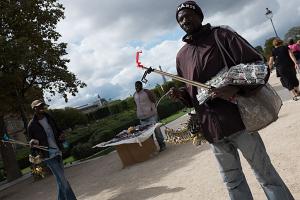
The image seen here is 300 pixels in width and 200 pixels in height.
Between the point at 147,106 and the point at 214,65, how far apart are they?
8812 millimetres

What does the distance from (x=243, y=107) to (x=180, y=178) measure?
451 centimetres

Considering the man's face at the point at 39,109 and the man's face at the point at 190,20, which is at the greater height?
the man's face at the point at 39,109

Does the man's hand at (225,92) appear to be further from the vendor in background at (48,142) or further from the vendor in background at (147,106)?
the vendor in background at (147,106)

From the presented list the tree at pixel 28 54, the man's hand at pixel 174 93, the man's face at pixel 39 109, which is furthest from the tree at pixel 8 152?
the man's hand at pixel 174 93

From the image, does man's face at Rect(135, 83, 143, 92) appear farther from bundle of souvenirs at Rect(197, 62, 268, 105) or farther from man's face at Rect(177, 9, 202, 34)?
bundle of souvenirs at Rect(197, 62, 268, 105)

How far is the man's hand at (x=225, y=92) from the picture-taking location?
3492 mm

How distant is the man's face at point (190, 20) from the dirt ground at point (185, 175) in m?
2.23

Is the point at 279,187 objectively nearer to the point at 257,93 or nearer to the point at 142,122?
the point at 257,93

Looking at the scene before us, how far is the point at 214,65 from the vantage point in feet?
12.1

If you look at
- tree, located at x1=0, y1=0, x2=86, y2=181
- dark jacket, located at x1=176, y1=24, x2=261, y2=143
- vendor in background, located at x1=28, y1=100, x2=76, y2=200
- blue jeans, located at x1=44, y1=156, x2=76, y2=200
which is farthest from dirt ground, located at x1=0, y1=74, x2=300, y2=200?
tree, located at x1=0, y1=0, x2=86, y2=181

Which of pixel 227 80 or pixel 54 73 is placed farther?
pixel 54 73

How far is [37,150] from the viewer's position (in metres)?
7.88

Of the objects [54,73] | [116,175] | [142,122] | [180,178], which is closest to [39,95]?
[54,73]

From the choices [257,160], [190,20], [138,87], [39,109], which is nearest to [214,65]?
[190,20]
